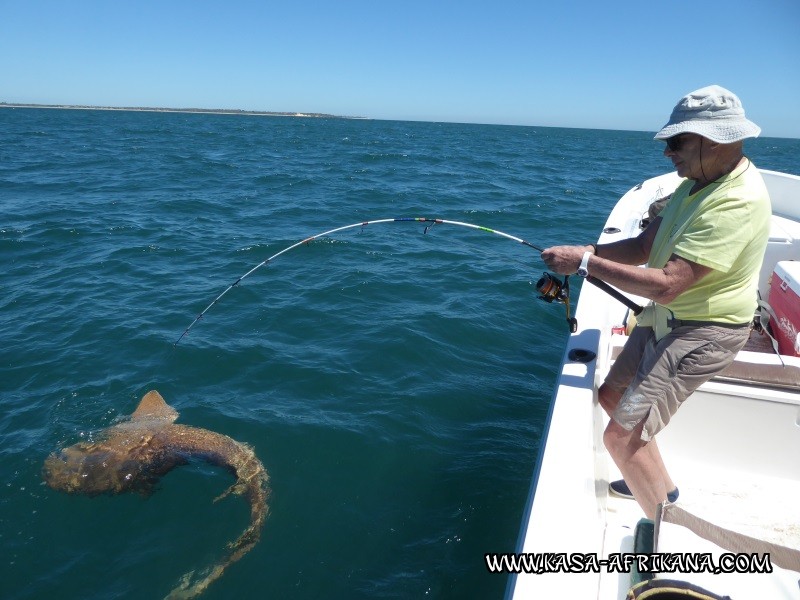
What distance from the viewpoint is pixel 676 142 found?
246 cm

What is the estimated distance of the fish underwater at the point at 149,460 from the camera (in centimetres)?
436

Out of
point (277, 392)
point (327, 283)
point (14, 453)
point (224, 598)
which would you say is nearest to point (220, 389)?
point (277, 392)

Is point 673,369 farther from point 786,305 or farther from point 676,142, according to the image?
point 786,305

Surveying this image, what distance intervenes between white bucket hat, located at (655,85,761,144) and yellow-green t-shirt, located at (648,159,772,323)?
0.19 meters

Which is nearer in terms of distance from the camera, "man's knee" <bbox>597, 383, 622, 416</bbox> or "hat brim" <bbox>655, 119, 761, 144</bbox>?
"hat brim" <bbox>655, 119, 761, 144</bbox>

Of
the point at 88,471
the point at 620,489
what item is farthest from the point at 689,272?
the point at 88,471

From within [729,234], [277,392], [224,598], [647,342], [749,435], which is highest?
[729,234]

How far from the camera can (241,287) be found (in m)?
8.51

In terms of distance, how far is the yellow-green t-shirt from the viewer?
2.26m

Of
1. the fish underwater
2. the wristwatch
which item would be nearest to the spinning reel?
the wristwatch

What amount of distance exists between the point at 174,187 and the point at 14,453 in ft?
43.8

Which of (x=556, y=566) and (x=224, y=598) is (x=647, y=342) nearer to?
(x=556, y=566)

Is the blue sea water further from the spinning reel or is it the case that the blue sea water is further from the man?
the spinning reel

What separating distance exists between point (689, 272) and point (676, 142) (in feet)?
2.08
